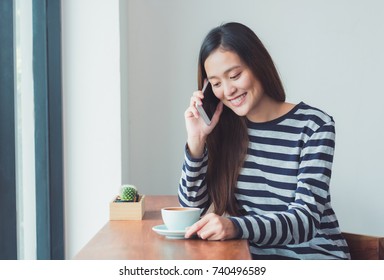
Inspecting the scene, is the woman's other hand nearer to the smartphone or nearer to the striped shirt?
the striped shirt

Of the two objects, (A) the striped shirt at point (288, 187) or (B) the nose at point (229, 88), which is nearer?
(A) the striped shirt at point (288, 187)

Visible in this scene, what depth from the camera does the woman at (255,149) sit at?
1360 mm

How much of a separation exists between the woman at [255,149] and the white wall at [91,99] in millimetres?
996

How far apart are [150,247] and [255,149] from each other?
0.48 m

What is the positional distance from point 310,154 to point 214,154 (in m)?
0.25

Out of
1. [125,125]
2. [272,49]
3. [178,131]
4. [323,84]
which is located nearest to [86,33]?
[125,125]

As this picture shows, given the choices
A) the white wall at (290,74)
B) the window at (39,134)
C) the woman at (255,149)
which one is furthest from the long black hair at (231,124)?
the white wall at (290,74)

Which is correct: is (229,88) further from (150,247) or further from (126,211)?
(150,247)

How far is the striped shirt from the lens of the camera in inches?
48.8

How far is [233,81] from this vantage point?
1.46 meters

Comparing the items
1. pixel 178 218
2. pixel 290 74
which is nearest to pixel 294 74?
pixel 290 74

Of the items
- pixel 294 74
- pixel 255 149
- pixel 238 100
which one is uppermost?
pixel 294 74

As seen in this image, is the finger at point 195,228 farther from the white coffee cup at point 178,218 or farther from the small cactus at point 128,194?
the small cactus at point 128,194
